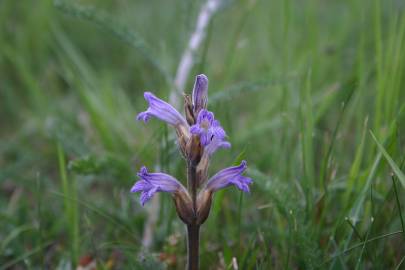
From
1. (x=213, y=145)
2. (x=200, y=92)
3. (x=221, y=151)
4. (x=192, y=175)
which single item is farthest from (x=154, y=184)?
(x=221, y=151)

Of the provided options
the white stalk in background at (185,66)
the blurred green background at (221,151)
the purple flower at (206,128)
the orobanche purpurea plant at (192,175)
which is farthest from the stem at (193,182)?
the white stalk in background at (185,66)

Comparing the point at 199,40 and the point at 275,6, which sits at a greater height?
the point at 275,6

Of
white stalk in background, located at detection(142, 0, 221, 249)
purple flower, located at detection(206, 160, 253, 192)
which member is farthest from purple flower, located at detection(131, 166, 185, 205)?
white stalk in background, located at detection(142, 0, 221, 249)

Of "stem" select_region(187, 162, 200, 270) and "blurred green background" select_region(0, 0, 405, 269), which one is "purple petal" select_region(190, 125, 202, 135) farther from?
"blurred green background" select_region(0, 0, 405, 269)

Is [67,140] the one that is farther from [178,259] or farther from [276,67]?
[276,67]

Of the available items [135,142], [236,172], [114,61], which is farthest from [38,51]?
[236,172]

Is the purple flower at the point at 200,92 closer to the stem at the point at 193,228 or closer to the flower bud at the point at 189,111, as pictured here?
the flower bud at the point at 189,111

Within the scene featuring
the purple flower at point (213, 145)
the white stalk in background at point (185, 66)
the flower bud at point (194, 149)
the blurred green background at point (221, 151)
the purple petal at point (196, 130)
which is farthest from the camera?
the white stalk in background at point (185, 66)
